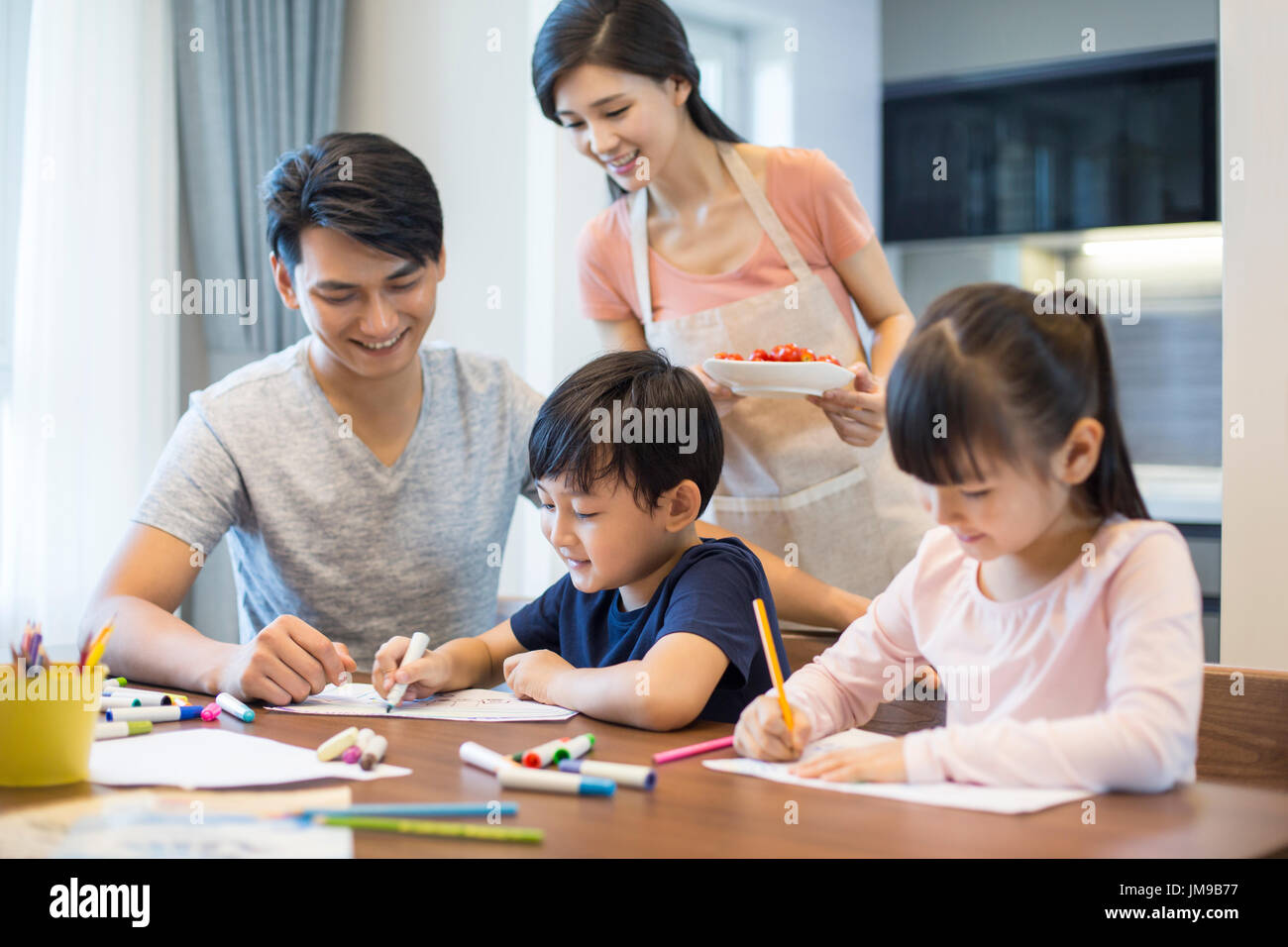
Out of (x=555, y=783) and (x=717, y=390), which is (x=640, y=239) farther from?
(x=555, y=783)

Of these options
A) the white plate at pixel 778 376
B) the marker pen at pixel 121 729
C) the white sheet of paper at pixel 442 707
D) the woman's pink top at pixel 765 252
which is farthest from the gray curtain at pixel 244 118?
the marker pen at pixel 121 729

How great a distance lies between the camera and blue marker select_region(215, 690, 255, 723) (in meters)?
1.17

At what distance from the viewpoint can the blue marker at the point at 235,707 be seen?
1166 mm

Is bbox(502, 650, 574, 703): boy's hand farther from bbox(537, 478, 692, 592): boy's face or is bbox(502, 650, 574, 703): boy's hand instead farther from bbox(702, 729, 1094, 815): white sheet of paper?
bbox(702, 729, 1094, 815): white sheet of paper

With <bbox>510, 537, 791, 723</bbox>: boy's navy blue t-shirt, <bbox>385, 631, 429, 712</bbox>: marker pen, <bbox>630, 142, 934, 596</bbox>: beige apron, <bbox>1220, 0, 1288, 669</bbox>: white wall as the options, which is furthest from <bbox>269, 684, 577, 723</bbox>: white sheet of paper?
<bbox>1220, 0, 1288, 669</bbox>: white wall

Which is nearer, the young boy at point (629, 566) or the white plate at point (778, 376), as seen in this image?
the young boy at point (629, 566)

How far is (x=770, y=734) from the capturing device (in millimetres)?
984

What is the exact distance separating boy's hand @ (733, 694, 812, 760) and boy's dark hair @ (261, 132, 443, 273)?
89 cm

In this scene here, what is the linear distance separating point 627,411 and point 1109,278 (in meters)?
3.21

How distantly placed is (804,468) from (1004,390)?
1001 millimetres

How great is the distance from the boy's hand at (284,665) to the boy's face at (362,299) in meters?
0.51

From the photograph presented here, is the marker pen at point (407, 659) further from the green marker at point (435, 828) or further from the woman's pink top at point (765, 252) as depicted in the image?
the woman's pink top at point (765, 252)

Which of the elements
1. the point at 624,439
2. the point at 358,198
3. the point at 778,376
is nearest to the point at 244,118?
the point at 358,198
